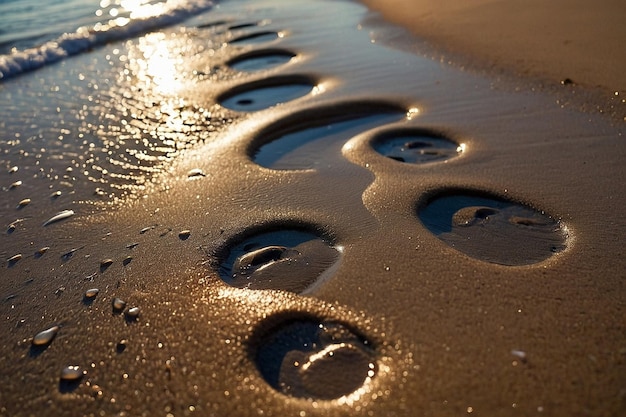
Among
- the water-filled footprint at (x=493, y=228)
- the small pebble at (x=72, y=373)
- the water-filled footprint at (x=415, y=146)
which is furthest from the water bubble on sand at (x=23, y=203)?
the water-filled footprint at (x=493, y=228)

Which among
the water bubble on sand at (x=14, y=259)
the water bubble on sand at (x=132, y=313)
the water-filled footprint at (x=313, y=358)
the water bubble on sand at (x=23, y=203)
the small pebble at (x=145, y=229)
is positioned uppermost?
the water bubble on sand at (x=23, y=203)

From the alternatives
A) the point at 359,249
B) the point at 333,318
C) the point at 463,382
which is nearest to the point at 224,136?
the point at 359,249

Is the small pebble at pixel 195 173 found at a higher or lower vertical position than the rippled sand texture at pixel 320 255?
higher

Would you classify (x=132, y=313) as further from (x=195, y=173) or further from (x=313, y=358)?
(x=195, y=173)

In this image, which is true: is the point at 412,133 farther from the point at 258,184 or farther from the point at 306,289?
the point at 306,289

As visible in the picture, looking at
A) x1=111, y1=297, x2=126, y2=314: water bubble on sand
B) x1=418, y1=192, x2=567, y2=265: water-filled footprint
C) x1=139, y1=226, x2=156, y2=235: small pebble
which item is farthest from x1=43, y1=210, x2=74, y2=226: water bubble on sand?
x1=418, y1=192, x2=567, y2=265: water-filled footprint

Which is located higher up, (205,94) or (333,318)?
(205,94)

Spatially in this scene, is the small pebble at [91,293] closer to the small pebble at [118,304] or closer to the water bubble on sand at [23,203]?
the small pebble at [118,304]
